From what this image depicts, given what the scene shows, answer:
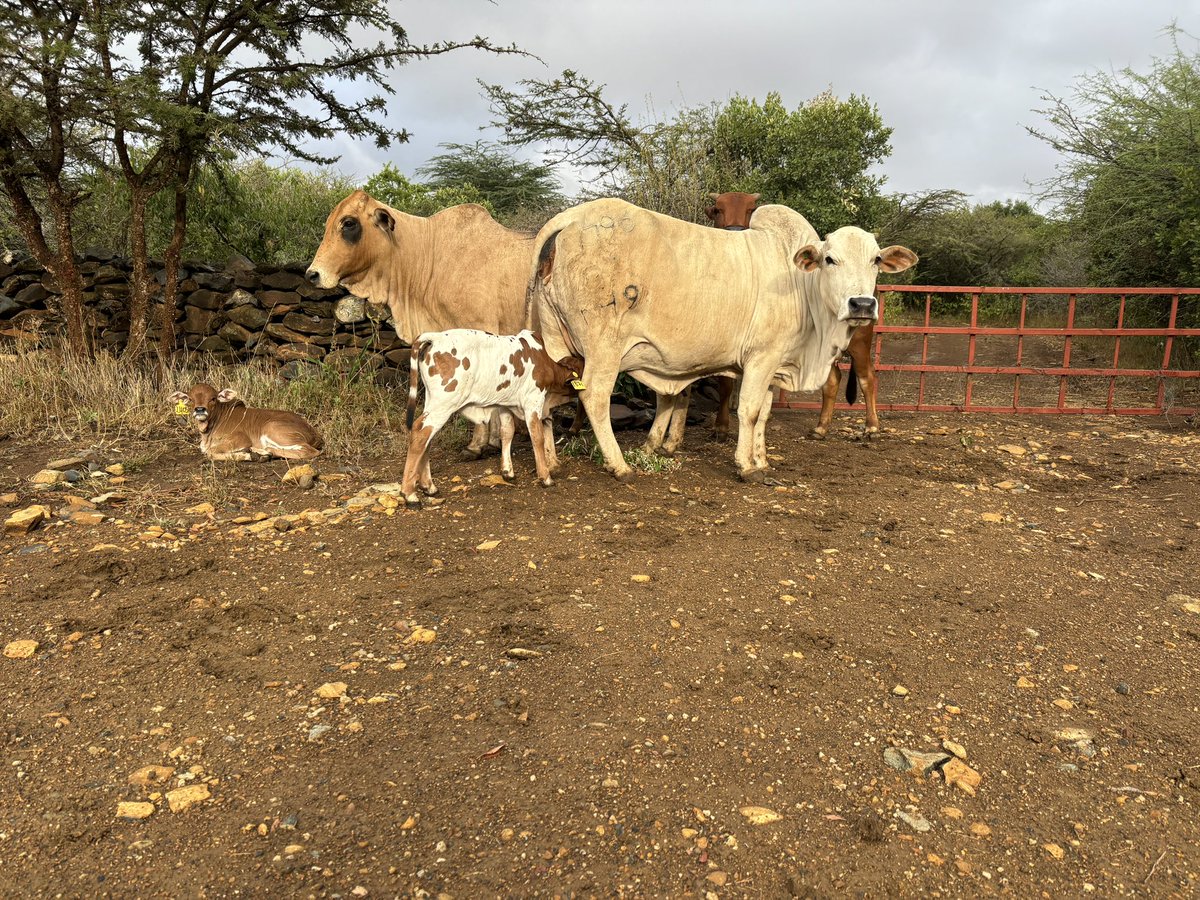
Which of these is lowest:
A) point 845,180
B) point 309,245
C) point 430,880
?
point 430,880

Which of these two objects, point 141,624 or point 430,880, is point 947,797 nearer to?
point 430,880

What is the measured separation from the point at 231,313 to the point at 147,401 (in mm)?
1867

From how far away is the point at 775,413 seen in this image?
8898 millimetres

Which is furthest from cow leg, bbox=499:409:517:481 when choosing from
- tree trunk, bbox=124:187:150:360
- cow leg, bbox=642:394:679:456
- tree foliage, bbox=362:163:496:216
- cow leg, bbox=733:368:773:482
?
tree foliage, bbox=362:163:496:216

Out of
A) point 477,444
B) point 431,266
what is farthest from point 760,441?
point 431,266

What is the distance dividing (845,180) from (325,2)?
11.0m

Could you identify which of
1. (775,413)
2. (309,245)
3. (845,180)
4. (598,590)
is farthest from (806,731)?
(845,180)

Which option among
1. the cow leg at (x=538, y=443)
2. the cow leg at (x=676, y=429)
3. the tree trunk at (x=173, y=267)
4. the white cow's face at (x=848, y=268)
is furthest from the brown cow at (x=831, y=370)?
the tree trunk at (x=173, y=267)

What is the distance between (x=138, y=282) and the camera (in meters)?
8.20

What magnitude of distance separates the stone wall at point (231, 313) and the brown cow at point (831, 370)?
3439 millimetres

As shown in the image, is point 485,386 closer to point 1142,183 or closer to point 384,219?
point 384,219

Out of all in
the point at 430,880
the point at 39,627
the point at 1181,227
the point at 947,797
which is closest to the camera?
the point at 430,880

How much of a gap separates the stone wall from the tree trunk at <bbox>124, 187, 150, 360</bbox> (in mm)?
505

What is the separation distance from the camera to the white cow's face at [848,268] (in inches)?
196
